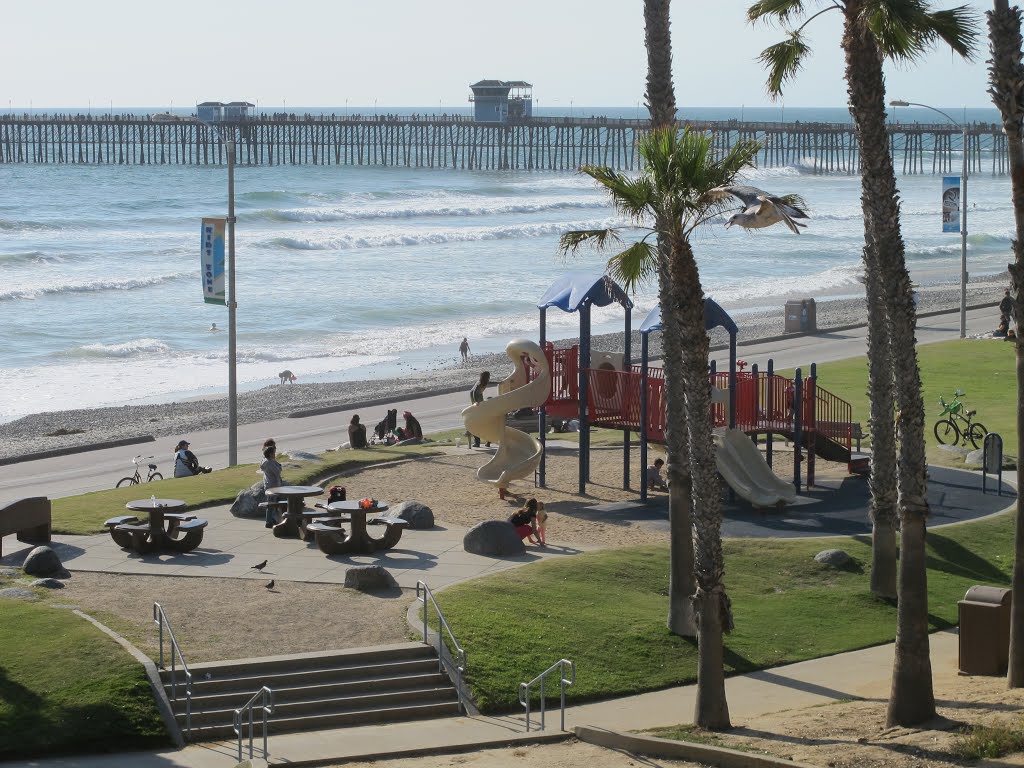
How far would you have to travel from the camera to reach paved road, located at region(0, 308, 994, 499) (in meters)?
31.6

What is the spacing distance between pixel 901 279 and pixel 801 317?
39.7 meters

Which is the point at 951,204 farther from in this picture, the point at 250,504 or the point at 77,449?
the point at 250,504

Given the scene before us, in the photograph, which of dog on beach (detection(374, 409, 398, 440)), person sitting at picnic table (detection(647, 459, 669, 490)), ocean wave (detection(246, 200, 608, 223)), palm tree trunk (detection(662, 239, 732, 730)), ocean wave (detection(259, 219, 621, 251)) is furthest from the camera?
ocean wave (detection(246, 200, 608, 223))

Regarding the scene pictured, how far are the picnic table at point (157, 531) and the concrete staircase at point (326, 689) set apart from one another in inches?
221

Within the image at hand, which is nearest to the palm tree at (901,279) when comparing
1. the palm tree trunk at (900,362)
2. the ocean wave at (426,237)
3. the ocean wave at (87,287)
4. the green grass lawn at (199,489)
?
the palm tree trunk at (900,362)

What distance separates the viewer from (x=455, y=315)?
6581cm

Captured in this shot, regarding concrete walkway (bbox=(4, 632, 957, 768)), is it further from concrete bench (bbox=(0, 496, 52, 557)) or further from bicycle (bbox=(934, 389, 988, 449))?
bicycle (bbox=(934, 389, 988, 449))

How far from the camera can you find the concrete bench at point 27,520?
70.4 feet

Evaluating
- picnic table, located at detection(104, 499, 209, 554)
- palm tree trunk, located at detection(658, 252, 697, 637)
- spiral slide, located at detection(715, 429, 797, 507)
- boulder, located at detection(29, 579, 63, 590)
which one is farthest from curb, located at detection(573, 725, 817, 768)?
spiral slide, located at detection(715, 429, 797, 507)

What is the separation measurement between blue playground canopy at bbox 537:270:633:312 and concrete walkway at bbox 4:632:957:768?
9480mm

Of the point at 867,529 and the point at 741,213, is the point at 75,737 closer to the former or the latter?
the point at 741,213

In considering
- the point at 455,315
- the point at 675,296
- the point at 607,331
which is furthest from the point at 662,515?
the point at 455,315

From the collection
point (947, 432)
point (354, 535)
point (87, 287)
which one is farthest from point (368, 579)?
point (87, 287)

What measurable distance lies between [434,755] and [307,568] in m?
6.63
